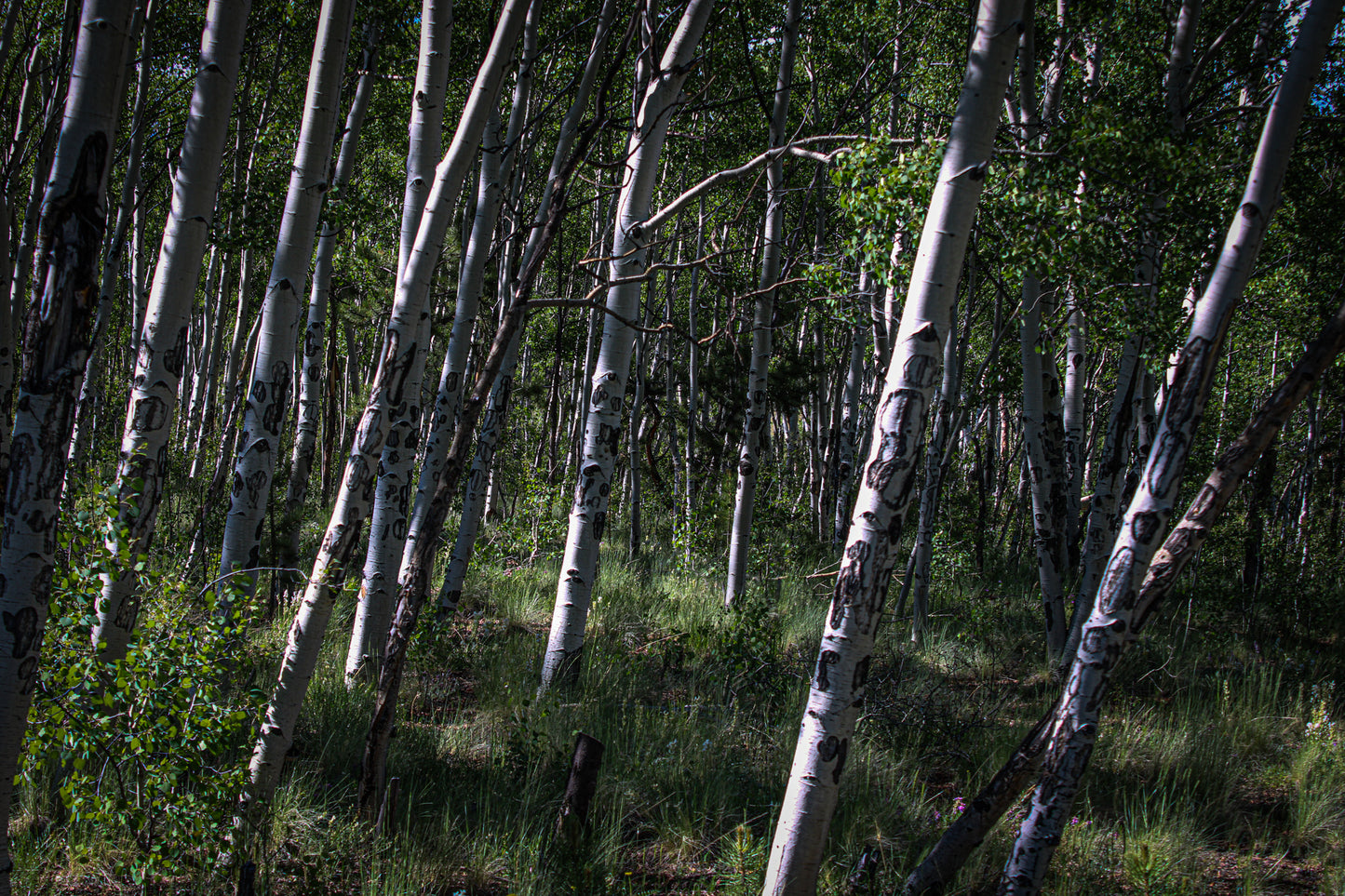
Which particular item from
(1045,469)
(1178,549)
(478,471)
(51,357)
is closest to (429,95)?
(51,357)

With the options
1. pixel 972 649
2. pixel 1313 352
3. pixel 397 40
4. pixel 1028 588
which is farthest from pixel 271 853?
pixel 1028 588

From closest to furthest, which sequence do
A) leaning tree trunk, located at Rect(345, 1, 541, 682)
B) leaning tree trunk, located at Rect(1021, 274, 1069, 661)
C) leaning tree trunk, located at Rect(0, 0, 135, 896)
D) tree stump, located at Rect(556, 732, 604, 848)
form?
leaning tree trunk, located at Rect(0, 0, 135, 896)
tree stump, located at Rect(556, 732, 604, 848)
leaning tree trunk, located at Rect(345, 1, 541, 682)
leaning tree trunk, located at Rect(1021, 274, 1069, 661)

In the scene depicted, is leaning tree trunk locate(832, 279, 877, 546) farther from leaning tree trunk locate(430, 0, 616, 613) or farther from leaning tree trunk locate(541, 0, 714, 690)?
leaning tree trunk locate(541, 0, 714, 690)

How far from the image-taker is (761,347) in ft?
22.6

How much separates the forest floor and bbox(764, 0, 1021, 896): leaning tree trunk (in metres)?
0.62

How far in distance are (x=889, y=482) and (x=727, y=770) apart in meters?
2.31

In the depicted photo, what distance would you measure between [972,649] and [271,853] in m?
5.95

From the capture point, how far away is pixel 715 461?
13.2 metres

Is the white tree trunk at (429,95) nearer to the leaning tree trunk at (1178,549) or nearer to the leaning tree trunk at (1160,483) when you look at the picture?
the leaning tree trunk at (1160,483)

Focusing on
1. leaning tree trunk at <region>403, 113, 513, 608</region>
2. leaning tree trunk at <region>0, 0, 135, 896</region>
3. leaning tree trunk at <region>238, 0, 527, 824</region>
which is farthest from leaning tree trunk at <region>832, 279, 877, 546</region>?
leaning tree trunk at <region>0, 0, 135, 896</region>

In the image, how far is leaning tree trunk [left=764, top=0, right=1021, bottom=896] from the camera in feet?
8.89

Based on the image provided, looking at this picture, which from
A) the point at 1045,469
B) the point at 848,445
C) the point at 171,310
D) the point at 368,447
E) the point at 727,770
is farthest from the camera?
the point at 848,445

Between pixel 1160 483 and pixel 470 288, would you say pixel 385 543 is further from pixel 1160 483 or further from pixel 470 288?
pixel 1160 483

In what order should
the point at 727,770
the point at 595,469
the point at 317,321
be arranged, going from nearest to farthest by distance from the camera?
the point at 727,770 < the point at 595,469 < the point at 317,321
